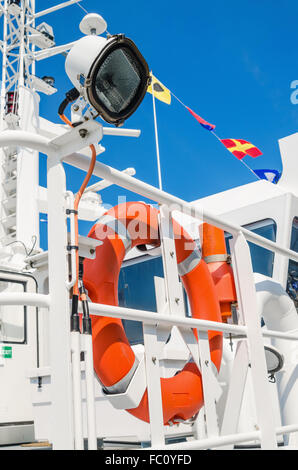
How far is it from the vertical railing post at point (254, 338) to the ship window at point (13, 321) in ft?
9.42

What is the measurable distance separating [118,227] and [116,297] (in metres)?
0.31

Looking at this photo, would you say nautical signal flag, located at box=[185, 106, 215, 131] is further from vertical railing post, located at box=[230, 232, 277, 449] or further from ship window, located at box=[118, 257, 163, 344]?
vertical railing post, located at box=[230, 232, 277, 449]

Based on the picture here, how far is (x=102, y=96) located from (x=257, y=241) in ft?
4.19

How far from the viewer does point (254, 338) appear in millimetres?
2287

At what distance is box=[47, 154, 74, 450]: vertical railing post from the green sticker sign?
11.1ft

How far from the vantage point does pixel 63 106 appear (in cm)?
175

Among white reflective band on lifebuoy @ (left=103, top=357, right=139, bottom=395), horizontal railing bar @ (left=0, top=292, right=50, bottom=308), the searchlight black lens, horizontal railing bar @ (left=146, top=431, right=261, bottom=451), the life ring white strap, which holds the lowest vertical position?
horizontal railing bar @ (left=146, top=431, right=261, bottom=451)

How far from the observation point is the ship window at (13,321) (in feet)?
15.4

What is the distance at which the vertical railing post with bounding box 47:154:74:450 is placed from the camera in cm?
142

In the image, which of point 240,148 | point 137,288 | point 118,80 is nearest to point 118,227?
point 118,80

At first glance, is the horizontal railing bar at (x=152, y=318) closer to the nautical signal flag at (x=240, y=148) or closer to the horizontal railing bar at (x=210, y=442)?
the horizontal railing bar at (x=210, y=442)

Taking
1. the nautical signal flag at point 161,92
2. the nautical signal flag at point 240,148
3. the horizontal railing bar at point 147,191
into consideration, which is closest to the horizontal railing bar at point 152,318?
the horizontal railing bar at point 147,191

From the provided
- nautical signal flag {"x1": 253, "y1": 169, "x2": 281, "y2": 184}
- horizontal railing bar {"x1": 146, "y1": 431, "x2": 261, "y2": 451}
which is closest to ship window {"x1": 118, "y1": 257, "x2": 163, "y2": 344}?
nautical signal flag {"x1": 253, "y1": 169, "x2": 281, "y2": 184}
